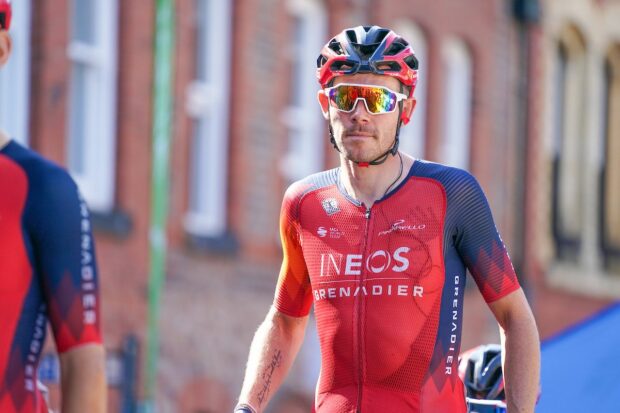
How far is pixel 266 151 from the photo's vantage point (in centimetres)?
1989

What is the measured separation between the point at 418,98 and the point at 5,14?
19338 mm

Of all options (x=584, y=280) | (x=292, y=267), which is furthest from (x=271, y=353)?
(x=584, y=280)

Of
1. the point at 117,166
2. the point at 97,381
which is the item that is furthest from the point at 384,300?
the point at 117,166

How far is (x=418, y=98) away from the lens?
2375cm

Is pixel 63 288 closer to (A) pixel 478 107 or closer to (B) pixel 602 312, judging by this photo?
(B) pixel 602 312

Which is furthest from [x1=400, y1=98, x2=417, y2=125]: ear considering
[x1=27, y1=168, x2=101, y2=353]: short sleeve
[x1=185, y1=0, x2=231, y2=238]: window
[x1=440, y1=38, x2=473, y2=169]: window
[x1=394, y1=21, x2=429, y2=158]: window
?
[x1=440, y1=38, x2=473, y2=169]: window

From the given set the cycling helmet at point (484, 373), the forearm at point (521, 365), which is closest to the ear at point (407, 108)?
the forearm at point (521, 365)

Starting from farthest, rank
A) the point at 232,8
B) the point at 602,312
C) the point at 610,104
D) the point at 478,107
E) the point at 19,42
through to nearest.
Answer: the point at 610,104
the point at 478,107
the point at 232,8
the point at 19,42
the point at 602,312

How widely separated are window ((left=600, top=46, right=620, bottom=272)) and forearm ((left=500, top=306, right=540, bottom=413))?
949 inches

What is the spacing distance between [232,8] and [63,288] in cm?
1535

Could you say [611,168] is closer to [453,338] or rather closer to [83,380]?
[453,338]

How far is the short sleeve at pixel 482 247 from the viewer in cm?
547

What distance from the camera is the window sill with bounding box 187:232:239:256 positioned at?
61.0 feet

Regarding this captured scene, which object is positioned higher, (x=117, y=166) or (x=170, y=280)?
(x=117, y=166)
